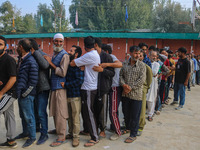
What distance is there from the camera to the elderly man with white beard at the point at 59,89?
3.37 m

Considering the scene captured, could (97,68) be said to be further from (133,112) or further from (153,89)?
(153,89)

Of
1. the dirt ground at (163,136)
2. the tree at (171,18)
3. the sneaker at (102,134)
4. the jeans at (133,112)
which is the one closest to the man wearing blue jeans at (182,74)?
the dirt ground at (163,136)

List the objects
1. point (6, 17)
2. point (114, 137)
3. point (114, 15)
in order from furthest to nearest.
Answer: point (6, 17), point (114, 15), point (114, 137)

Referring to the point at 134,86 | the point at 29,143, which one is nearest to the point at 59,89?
the point at 29,143

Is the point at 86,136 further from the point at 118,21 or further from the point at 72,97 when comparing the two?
the point at 118,21

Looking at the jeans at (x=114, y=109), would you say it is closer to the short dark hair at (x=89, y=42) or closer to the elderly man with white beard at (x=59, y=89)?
the elderly man with white beard at (x=59, y=89)

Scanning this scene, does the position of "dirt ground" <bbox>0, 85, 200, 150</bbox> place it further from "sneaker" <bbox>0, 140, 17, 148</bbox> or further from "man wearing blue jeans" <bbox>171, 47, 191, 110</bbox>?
"man wearing blue jeans" <bbox>171, 47, 191, 110</bbox>

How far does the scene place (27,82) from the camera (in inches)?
129

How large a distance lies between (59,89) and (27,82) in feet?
1.84

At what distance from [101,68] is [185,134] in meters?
2.45

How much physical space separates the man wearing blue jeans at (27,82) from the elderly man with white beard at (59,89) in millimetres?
318

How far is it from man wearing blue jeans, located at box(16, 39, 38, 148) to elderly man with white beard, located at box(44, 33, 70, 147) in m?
0.32

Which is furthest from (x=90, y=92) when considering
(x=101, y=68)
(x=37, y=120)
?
(x=37, y=120)

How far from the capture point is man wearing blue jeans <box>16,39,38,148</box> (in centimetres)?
322
